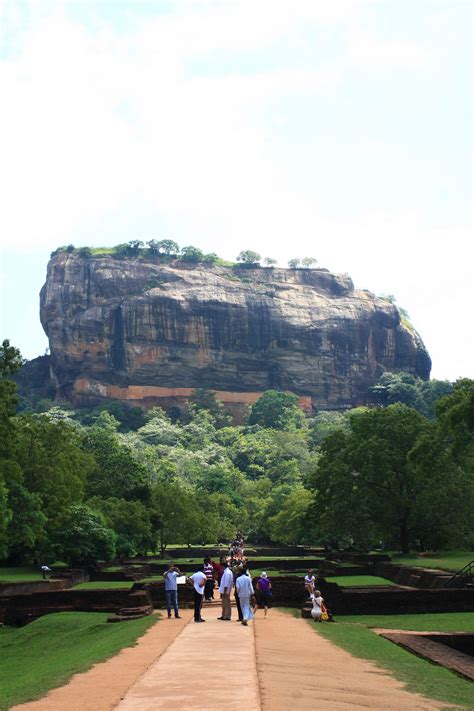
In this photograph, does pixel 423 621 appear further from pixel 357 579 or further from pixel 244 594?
pixel 357 579

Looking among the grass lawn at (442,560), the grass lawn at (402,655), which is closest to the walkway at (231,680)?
the grass lawn at (402,655)

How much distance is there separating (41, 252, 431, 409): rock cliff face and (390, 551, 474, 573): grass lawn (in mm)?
126051

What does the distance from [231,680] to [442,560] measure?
32946mm

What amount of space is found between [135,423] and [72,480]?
4690 inches

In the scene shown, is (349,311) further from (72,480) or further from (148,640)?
(148,640)

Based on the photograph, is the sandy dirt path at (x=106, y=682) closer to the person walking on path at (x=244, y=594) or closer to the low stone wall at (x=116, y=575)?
the person walking on path at (x=244, y=594)

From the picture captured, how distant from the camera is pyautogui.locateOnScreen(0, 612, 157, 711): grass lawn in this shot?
1404 cm

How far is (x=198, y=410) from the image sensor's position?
6811 inches

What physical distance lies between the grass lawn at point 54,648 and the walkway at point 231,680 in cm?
39

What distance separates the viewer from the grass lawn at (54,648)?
46.1 feet

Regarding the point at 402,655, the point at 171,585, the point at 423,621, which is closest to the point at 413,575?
the point at 423,621

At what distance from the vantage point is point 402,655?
57.3 ft

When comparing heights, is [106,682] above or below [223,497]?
below

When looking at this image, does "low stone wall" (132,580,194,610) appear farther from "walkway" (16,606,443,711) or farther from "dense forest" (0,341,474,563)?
"walkway" (16,606,443,711)
